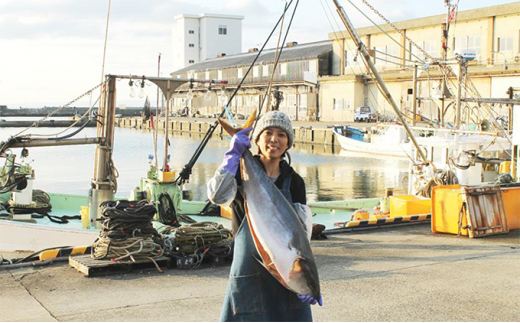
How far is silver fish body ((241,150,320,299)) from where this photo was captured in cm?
335

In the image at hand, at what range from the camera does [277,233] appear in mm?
3414

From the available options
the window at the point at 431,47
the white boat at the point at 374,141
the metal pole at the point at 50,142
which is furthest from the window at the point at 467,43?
the metal pole at the point at 50,142

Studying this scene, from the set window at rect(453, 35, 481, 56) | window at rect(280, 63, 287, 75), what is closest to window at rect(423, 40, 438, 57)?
window at rect(453, 35, 481, 56)

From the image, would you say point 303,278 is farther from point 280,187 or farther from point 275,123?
point 275,123

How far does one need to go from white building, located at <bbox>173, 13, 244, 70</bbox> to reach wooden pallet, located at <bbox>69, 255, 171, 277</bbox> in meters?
80.7

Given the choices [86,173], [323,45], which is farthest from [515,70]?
[86,173]

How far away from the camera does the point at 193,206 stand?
13.5 meters

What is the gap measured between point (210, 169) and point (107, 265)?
1090 inches

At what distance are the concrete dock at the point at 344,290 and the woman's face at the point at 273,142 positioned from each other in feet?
7.32

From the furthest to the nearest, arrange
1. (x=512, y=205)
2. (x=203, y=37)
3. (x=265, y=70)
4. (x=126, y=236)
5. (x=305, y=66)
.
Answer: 1. (x=203, y=37)
2. (x=265, y=70)
3. (x=305, y=66)
4. (x=512, y=205)
5. (x=126, y=236)

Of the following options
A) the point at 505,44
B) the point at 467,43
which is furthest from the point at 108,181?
the point at 467,43

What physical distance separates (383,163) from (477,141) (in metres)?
21.9

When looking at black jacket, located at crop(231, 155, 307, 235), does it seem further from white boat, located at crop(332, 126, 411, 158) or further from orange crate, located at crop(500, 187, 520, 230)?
white boat, located at crop(332, 126, 411, 158)

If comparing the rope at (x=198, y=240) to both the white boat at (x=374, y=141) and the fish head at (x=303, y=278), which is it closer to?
the fish head at (x=303, y=278)
